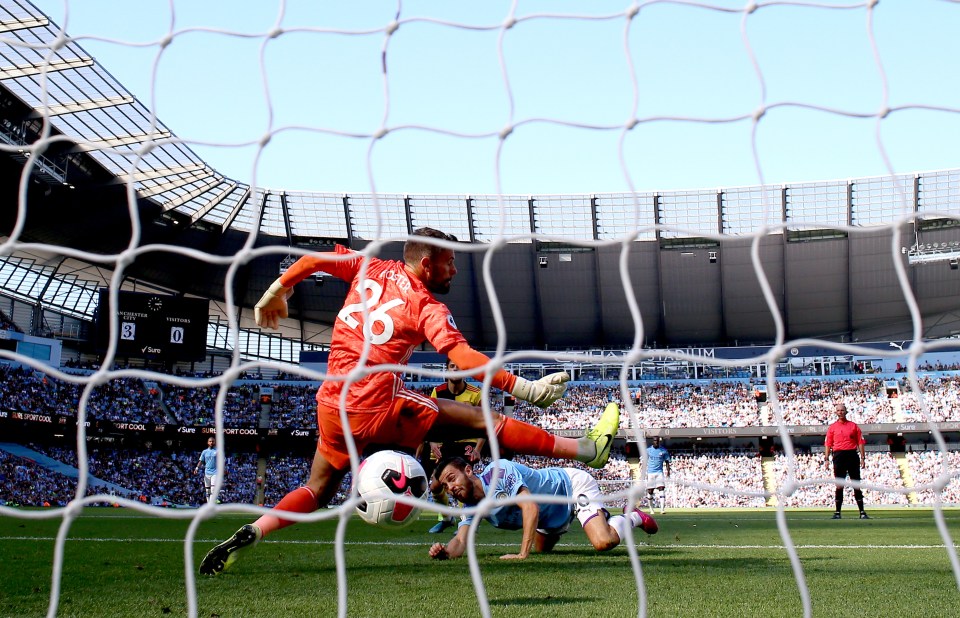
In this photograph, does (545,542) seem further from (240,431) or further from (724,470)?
(240,431)

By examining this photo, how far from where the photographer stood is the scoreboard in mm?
24344

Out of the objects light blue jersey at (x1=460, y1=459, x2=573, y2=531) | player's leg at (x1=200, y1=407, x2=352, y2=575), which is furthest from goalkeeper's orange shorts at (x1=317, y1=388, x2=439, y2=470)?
light blue jersey at (x1=460, y1=459, x2=573, y2=531)

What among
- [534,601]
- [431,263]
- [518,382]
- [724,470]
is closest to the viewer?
[534,601]

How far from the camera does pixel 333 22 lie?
3.50m

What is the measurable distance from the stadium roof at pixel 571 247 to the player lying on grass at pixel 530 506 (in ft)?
75.6

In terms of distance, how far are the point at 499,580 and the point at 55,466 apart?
90.1 ft

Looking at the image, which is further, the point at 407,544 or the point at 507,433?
the point at 407,544

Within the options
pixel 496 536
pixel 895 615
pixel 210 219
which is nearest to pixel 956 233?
pixel 210 219

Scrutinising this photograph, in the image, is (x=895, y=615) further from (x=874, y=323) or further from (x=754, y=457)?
(x=874, y=323)

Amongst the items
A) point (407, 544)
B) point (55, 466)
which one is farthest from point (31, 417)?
point (407, 544)

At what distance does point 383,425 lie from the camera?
4352 mm

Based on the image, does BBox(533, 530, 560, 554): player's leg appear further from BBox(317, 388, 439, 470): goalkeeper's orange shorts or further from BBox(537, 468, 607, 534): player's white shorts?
BBox(317, 388, 439, 470): goalkeeper's orange shorts

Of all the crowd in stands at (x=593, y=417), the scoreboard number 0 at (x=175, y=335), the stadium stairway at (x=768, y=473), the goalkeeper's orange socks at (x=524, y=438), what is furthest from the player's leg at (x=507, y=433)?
the stadium stairway at (x=768, y=473)

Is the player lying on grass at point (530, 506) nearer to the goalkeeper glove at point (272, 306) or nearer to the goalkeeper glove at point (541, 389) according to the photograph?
the goalkeeper glove at point (541, 389)
